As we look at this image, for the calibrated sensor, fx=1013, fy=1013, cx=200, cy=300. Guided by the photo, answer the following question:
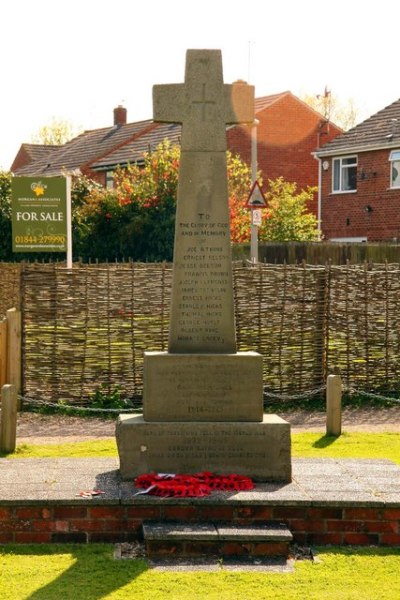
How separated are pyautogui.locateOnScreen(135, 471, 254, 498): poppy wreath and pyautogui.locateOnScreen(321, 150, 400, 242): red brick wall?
27.4 meters

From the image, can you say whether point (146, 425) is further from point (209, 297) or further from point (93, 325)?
point (93, 325)

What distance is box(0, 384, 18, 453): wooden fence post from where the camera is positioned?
35.2 feet

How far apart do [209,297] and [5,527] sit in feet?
8.33

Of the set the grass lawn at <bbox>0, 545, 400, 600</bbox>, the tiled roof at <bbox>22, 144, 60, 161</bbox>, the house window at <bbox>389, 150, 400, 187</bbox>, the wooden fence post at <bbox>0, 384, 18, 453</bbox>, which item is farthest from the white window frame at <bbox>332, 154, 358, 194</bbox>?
the tiled roof at <bbox>22, 144, 60, 161</bbox>

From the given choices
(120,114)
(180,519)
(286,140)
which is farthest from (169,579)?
(120,114)

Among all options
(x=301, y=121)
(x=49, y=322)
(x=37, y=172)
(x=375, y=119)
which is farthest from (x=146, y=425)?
(x=37, y=172)

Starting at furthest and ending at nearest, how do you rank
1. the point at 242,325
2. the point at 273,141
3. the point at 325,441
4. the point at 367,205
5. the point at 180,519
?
the point at 273,141 → the point at 367,205 → the point at 242,325 → the point at 325,441 → the point at 180,519

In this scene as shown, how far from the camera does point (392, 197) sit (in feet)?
116

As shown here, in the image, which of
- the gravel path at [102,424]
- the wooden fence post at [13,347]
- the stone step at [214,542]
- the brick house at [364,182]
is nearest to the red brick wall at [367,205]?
the brick house at [364,182]

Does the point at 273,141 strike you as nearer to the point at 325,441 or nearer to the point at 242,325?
the point at 242,325

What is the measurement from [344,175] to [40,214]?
57.6 ft

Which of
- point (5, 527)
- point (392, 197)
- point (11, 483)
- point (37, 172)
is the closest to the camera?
point (5, 527)

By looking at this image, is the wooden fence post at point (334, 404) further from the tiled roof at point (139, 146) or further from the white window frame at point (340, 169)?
the tiled roof at point (139, 146)

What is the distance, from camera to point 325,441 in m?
12.0
